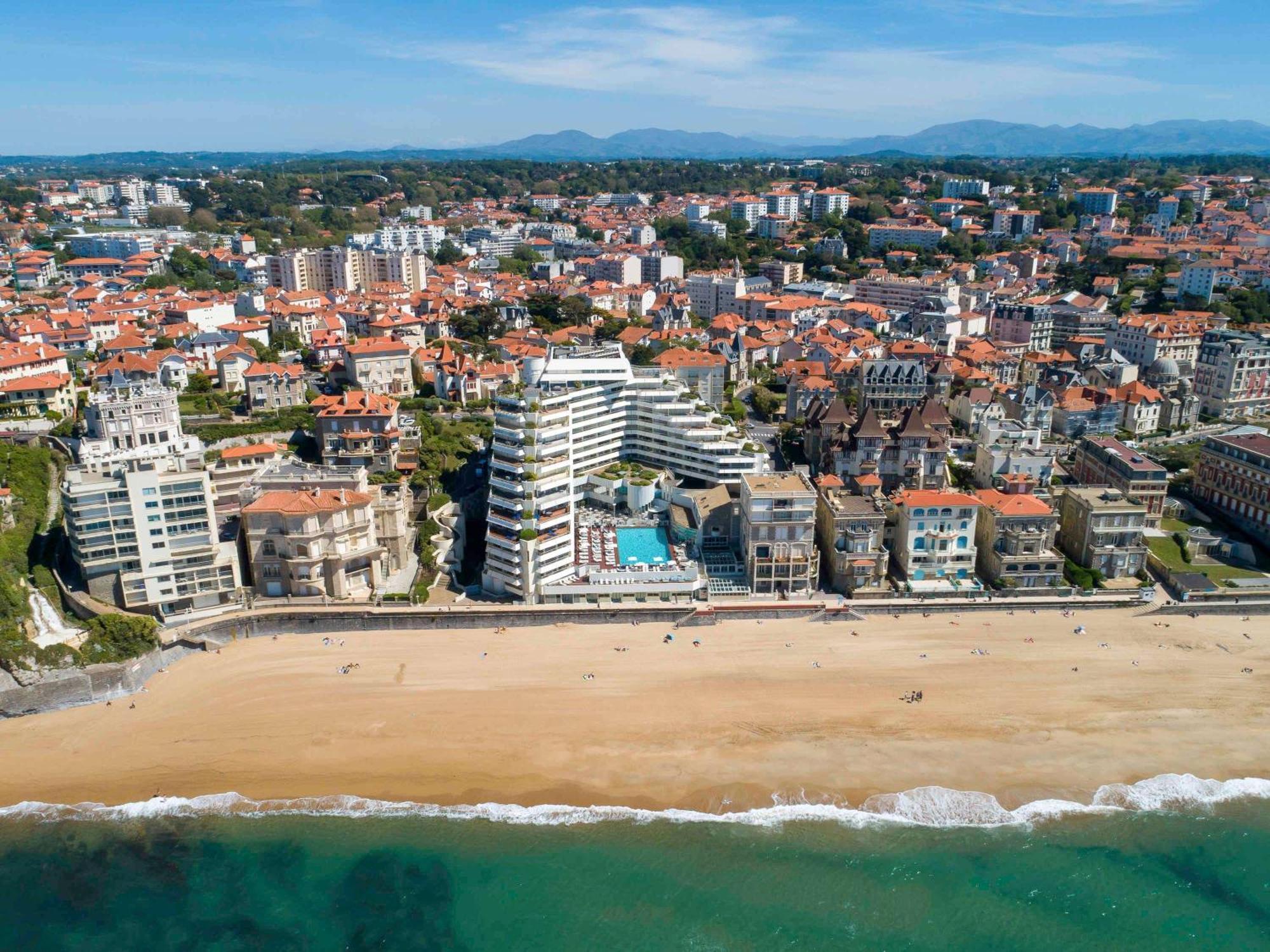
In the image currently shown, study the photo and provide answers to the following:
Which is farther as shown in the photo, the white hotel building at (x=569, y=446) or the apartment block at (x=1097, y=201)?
the apartment block at (x=1097, y=201)

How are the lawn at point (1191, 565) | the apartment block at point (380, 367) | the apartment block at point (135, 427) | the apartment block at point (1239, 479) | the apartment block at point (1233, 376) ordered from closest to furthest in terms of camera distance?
the lawn at point (1191, 565) < the apartment block at point (135, 427) < the apartment block at point (1239, 479) < the apartment block at point (380, 367) < the apartment block at point (1233, 376)

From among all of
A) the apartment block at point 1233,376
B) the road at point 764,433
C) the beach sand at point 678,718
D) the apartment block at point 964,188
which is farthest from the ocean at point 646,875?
the apartment block at point 964,188

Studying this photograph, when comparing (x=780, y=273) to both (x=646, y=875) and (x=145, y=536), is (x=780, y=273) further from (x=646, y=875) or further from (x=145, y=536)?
(x=646, y=875)

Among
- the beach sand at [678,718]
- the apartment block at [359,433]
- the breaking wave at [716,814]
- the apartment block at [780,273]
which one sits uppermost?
the apartment block at [780,273]

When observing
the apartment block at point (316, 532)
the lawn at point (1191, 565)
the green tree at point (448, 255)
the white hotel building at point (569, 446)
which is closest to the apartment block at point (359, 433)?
the apartment block at point (316, 532)

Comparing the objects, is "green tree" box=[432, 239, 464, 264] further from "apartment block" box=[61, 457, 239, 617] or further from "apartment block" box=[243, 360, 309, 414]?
"apartment block" box=[61, 457, 239, 617]

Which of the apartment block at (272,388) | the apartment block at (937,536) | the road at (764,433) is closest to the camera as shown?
the apartment block at (937,536)

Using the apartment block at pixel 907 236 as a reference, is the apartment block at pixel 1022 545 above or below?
below

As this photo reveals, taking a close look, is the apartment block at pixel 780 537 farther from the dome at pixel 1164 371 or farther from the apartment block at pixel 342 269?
the apartment block at pixel 342 269
